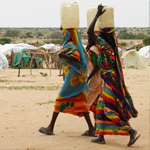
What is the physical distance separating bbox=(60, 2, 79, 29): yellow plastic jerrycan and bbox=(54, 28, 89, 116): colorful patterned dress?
0.30 feet

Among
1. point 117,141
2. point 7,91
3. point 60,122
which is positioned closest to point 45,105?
point 60,122

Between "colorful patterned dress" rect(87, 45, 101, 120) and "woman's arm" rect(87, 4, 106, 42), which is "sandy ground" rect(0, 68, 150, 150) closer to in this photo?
"colorful patterned dress" rect(87, 45, 101, 120)

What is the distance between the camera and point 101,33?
5.27 m

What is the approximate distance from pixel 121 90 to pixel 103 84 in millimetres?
239

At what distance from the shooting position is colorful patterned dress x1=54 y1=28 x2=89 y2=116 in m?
5.72

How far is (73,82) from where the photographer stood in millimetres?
5730

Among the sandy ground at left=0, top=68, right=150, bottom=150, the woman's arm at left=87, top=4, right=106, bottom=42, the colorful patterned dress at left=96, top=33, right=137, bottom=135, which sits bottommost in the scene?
the sandy ground at left=0, top=68, right=150, bottom=150

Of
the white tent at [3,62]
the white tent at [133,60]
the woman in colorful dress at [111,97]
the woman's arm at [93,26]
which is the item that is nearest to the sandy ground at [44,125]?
the woman in colorful dress at [111,97]

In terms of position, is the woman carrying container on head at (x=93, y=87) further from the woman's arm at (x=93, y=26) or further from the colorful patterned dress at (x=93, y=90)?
the woman's arm at (x=93, y=26)

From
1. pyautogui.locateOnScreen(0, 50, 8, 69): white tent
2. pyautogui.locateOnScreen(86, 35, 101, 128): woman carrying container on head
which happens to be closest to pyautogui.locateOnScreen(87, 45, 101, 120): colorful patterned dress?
pyautogui.locateOnScreen(86, 35, 101, 128): woman carrying container on head

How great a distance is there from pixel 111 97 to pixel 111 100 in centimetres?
4

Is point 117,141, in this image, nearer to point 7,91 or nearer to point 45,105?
point 45,105

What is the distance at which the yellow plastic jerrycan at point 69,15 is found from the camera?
19.0 ft

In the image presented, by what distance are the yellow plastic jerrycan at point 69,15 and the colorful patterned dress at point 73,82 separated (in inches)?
3.6
